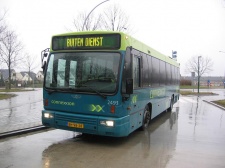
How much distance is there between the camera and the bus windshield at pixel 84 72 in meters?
7.10

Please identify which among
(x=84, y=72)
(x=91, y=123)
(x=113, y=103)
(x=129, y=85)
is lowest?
(x=91, y=123)

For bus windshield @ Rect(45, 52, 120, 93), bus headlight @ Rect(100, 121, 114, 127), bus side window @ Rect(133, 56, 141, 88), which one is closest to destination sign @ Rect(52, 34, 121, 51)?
bus windshield @ Rect(45, 52, 120, 93)

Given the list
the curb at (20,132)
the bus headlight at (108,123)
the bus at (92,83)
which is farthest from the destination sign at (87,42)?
the curb at (20,132)

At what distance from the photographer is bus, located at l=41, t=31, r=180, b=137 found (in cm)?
704

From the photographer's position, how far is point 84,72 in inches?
287

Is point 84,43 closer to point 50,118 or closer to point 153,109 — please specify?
point 50,118

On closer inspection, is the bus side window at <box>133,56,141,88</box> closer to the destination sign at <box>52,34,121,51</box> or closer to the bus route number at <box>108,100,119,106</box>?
the destination sign at <box>52,34,121,51</box>

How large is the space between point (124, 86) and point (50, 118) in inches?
95.0

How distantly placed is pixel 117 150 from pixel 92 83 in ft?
6.40

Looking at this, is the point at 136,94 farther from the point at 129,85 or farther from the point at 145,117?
the point at 145,117

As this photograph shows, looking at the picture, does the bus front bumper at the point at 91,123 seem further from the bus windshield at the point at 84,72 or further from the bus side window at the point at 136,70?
the bus side window at the point at 136,70

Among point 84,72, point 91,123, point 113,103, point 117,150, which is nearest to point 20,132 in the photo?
point 91,123

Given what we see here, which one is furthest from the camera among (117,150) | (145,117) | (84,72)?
(145,117)

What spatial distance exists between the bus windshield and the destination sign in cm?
21
